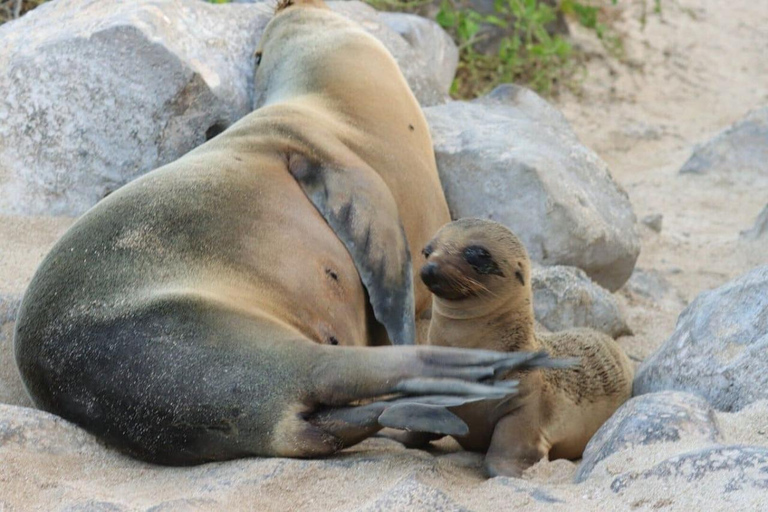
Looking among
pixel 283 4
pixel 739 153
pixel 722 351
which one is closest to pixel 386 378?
pixel 722 351

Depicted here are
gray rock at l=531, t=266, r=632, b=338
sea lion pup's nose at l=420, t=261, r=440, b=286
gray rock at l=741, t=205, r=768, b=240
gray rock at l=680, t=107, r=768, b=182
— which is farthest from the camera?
gray rock at l=680, t=107, r=768, b=182

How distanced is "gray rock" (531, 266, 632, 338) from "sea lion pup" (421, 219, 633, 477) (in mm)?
894

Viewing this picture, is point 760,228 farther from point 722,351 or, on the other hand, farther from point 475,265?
point 475,265

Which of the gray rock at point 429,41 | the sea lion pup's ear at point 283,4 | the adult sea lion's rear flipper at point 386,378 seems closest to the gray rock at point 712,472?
the adult sea lion's rear flipper at point 386,378

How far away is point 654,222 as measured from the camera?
5973mm

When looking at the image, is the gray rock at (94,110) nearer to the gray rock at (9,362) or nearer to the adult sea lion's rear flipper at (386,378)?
the gray rock at (9,362)

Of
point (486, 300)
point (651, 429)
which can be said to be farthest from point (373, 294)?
point (651, 429)

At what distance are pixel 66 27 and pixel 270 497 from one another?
2930 millimetres

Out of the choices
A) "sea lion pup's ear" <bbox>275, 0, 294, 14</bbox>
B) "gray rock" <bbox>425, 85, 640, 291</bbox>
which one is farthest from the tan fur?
"sea lion pup's ear" <bbox>275, 0, 294, 14</bbox>

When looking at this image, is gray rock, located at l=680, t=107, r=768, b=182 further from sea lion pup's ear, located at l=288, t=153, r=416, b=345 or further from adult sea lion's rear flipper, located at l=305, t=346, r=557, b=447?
adult sea lion's rear flipper, located at l=305, t=346, r=557, b=447

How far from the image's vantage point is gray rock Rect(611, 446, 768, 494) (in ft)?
7.83

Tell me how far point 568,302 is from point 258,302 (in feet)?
5.01

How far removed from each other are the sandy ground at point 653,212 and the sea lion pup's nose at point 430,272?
0.47 metres

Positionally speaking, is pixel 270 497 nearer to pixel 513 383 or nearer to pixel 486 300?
pixel 513 383
